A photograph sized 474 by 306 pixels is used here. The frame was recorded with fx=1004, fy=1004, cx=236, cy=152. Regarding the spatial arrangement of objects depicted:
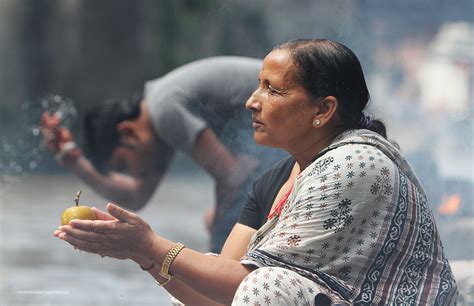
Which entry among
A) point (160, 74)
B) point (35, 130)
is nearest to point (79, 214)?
point (35, 130)

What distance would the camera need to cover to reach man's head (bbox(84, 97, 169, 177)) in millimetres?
5410

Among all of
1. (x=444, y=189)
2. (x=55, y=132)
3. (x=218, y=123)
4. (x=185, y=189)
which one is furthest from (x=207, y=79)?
(x=185, y=189)

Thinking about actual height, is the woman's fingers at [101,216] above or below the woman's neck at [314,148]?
below

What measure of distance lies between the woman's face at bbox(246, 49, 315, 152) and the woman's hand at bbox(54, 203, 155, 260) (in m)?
0.40

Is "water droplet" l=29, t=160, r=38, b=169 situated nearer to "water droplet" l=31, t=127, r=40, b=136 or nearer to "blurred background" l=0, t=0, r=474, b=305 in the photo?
"blurred background" l=0, t=0, r=474, b=305

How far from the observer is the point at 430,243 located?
8.36ft

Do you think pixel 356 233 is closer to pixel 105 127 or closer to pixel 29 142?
pixel 105 127

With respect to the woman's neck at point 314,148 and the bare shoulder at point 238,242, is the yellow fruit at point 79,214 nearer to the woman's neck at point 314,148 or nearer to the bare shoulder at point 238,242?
the bare shoulder at point 238,242

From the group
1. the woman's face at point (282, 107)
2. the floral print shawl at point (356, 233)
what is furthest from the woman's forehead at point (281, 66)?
the floral print shawl at point (356, 233)

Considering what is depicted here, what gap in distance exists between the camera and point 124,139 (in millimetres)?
5531

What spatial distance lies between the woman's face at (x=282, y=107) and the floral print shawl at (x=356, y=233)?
12 cm

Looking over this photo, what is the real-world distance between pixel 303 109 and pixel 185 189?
7089 mm

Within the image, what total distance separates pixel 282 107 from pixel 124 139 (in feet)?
9.97

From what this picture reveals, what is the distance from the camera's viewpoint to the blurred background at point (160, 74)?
589 cm
